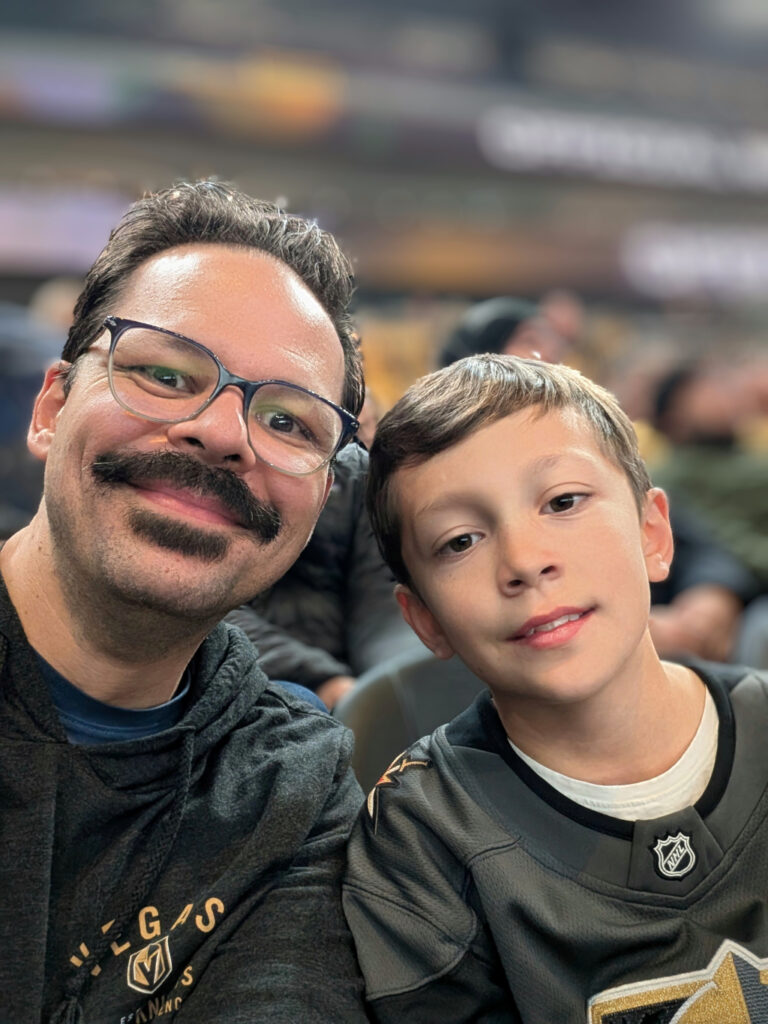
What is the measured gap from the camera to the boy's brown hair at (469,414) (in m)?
1.01

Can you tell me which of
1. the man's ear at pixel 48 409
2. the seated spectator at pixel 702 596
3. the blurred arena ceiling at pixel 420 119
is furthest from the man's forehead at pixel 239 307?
the blurred arena ceiling at pixel 420 119

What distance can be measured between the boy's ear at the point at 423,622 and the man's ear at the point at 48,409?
0.41 m

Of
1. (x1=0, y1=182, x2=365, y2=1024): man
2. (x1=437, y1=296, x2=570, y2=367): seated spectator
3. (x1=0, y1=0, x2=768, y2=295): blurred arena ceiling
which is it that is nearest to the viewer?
(x1=0, y1=182, x2=365, y2=1024): man

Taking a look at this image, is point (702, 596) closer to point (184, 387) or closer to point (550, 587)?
point (550, 587)

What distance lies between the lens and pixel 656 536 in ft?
3.54

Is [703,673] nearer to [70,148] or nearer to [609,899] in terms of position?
[609,899]

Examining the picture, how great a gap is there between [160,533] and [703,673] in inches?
24.7

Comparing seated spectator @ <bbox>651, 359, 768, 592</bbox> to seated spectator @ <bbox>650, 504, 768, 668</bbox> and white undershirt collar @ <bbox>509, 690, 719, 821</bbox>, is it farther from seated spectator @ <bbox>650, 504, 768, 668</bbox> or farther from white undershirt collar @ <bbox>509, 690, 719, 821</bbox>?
white undershirt collar @ <bbox>509, 690, 719, 821</bbox>

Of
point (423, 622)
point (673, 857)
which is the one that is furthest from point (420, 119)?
point (673, 857)

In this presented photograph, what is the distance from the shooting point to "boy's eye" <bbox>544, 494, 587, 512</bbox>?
0.97m

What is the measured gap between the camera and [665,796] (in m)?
0.98

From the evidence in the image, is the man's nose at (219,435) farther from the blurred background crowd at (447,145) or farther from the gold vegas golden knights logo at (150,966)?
the blurred background crowd at (447,145)

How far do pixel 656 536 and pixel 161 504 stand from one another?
1.78ft

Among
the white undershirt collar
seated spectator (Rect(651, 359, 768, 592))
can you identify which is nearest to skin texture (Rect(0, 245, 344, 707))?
the white undershirt collar
